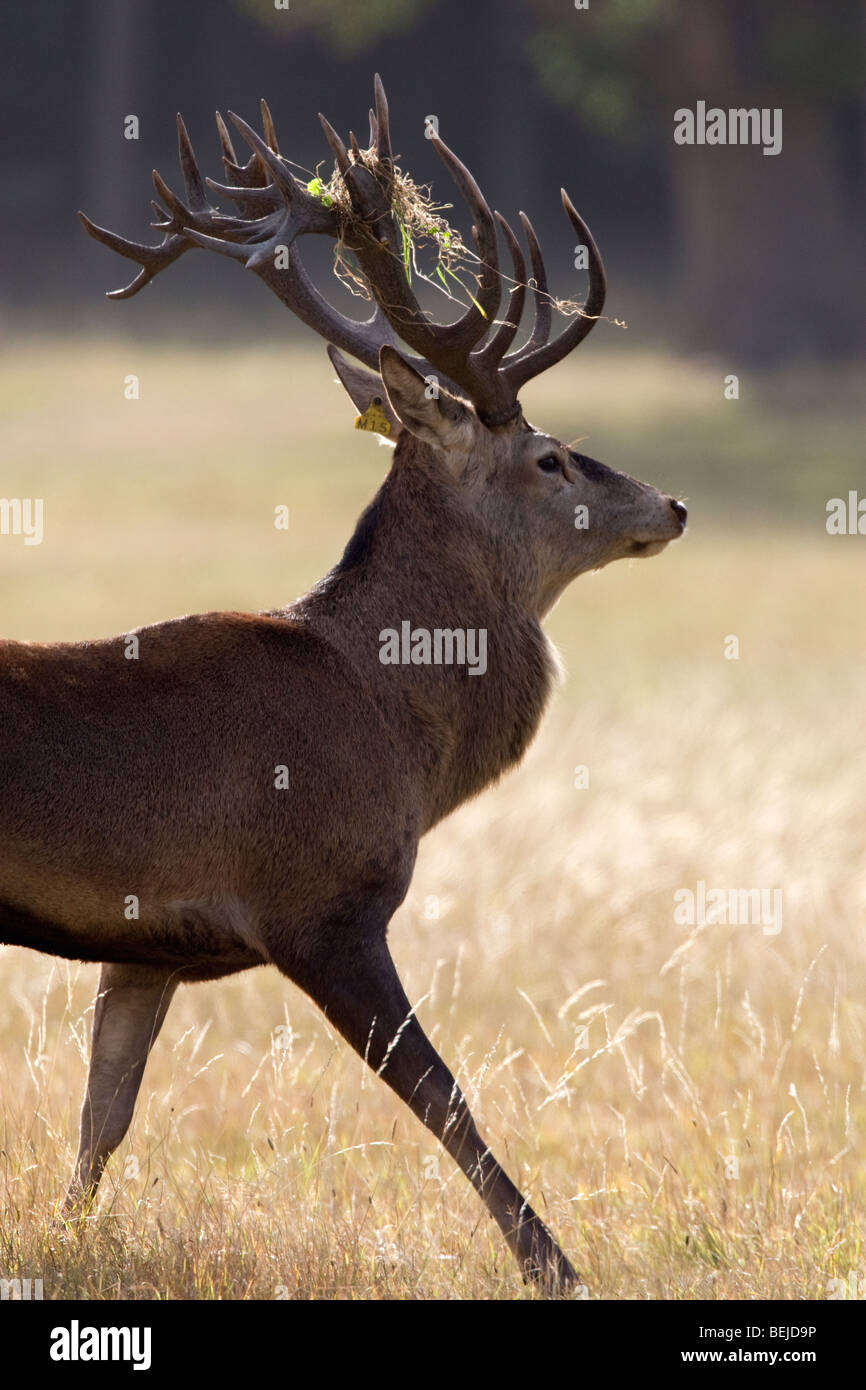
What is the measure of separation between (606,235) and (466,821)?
3266 centimetres

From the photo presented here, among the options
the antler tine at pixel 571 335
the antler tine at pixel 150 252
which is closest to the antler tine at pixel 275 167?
the antler tine at pixel 150 252

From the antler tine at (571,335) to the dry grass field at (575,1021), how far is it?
1.82 metres

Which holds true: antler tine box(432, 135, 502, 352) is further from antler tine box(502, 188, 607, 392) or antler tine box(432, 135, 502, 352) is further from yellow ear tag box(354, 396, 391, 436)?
yellow ear tag box(354, 396, 391, 436)

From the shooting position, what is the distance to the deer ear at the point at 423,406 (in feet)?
17.2

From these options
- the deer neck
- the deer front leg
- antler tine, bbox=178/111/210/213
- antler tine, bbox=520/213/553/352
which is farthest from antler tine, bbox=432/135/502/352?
the deer front leg

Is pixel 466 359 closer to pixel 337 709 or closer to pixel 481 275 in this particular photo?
pixel 481 275

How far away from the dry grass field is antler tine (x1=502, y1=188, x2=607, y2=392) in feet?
5.98

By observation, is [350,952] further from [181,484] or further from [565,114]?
[565,114]

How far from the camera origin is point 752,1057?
7.34 meters

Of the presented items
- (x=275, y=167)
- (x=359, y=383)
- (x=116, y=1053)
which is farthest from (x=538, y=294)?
(x=116, y=1053)

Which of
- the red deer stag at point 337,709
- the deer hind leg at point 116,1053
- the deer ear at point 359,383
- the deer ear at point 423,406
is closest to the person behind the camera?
the red deer stag at point 337,709

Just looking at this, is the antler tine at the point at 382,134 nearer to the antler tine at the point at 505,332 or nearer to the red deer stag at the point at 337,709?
the red deer stag at the point at 337,709

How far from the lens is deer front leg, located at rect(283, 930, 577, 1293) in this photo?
468 cm
